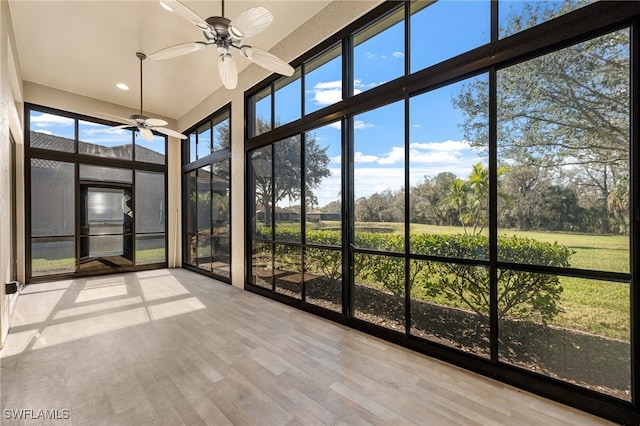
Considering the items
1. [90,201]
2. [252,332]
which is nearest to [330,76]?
[252,332]

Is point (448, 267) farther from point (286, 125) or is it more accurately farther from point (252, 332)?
point (286, 125)

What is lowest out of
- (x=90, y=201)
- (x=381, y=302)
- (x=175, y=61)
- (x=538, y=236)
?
(x=381, y=302)

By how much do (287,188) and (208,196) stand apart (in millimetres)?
2896

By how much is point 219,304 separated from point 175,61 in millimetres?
4048

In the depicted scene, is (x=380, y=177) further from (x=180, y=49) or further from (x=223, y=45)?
(x=180, y=49)

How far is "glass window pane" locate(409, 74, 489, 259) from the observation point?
236 centimetres

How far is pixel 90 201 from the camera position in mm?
6012

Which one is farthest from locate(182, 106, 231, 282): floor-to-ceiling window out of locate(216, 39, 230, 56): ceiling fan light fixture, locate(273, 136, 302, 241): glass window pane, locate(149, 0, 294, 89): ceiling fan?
locate(216, 39, 230, 56): ceiling fan light fixture

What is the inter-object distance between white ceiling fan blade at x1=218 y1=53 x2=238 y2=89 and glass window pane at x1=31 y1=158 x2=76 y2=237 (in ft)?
16.9

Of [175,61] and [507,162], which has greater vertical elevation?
[175,61]

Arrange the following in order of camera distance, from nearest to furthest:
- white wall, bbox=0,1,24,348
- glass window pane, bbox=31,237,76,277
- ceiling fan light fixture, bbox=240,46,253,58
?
ceiling fan light fixture, bbox=240,46,253,58, white wall, bbox=0,1,24,348, glass window pane, bbox=31,237,76,277

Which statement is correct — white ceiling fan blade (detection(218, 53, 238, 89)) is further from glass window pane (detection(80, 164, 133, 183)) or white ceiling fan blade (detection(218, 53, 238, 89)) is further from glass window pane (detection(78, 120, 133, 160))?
glass window pane (detection(80, 164, 133, 183))

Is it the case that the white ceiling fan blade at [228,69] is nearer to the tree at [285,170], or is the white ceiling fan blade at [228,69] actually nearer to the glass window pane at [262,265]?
the tree at [285,170]

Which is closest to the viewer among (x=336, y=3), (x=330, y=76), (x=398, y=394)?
(x=398, y=394)
